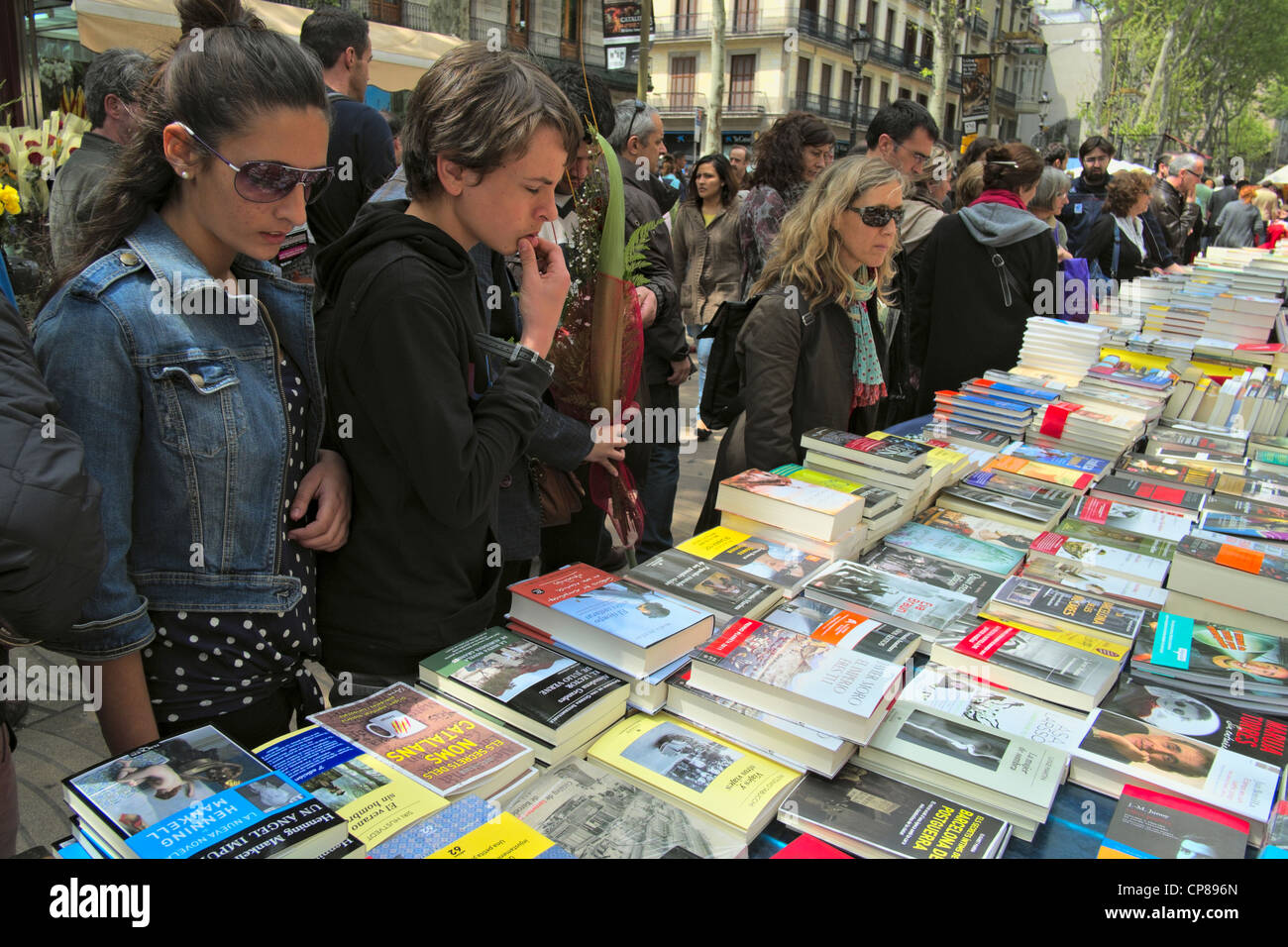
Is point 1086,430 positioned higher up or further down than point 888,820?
higher up

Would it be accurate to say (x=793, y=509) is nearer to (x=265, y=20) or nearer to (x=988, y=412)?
(x=988, y=412)

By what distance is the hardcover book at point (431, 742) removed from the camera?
3.77 feet

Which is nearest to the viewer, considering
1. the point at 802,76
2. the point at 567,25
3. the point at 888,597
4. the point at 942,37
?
the point at 888,597

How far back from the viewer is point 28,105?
21.3 feet

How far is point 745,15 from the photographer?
34.8 metres

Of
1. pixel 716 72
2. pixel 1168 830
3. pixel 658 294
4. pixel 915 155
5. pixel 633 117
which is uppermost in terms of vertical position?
pixel 716 72

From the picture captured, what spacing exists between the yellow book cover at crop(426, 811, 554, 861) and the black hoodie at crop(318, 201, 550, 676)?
53cm

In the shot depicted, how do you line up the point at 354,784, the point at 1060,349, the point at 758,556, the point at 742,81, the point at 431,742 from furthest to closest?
the point at 742,81
the point at 1060,349
the point at 758,556
the point at 431,742
the point at 354,784

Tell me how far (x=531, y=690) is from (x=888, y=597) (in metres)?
0.80

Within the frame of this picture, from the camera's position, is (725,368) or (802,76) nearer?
(725,368)

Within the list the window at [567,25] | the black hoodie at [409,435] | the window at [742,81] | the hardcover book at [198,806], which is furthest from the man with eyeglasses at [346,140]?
the window at [742,81]

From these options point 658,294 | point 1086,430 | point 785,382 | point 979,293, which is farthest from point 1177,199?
point 785,382

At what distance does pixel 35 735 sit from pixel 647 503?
2333mm
